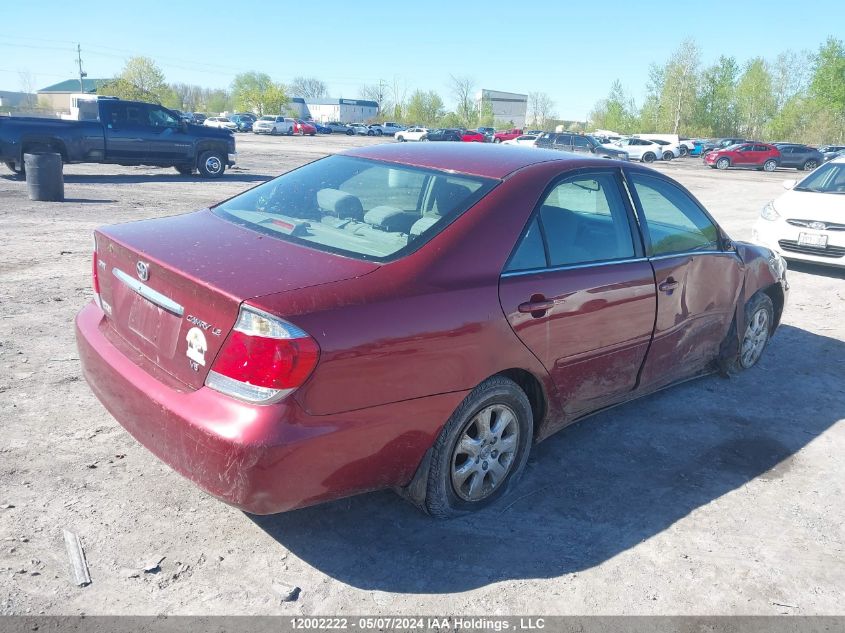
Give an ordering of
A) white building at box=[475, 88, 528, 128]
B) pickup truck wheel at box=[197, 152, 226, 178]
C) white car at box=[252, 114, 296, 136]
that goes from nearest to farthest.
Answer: pickup truck wheel at box=[197, 152, 226, 178] < white car at box=[252, 114, 296, 136] < white building at box=[475, 88, 528, 128]

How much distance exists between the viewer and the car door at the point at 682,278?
13.6ft

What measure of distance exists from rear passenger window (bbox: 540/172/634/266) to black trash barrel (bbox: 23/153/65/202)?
11.6 m

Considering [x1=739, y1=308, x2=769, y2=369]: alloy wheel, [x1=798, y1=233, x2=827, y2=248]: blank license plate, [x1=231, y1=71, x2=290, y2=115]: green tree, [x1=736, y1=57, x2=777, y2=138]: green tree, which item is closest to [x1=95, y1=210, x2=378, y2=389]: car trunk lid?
[x1=739, y1=308, x2=769, y2=369]: alloy wheel

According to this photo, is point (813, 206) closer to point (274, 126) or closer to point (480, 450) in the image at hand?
point (480, 450)

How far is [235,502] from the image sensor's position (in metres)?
2.58

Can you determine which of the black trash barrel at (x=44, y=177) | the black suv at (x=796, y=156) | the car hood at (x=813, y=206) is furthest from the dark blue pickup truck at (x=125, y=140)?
the black suv at (x=796, y=156)

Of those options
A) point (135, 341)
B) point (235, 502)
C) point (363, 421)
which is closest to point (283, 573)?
point (235, 502)

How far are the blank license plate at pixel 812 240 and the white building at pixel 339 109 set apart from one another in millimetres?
114859

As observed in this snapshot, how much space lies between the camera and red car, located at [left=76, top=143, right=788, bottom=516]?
8.39 feet

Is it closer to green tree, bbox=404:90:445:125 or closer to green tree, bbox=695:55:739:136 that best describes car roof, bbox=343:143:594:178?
green tree, bbox=695:55:739:136

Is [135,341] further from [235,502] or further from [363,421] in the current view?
[363,421]

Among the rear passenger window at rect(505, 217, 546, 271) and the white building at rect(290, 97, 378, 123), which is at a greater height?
the white building at rect(290, 97, 378, 123)

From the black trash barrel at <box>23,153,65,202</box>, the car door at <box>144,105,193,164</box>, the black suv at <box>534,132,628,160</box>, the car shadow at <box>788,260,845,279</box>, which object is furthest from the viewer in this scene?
the black suv at <box>534,132,628,160</box>

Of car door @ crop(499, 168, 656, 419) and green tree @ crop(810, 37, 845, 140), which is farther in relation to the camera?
green tree @ crop(810, 37, 845, 140)
